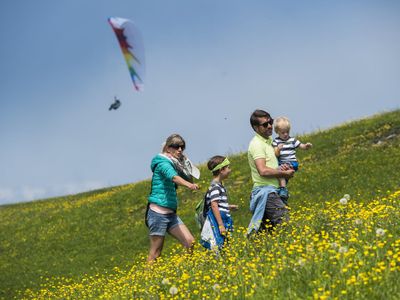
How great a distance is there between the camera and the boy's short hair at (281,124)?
35.3 ft

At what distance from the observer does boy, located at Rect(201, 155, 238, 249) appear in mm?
10086

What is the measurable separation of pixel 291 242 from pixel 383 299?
8.68ft

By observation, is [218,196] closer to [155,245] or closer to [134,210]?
[155,245]

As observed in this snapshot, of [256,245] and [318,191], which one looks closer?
[256,245]

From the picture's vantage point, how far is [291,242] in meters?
8.66

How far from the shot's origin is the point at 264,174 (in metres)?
9.67

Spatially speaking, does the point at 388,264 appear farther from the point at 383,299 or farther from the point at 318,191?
the point at 318,191

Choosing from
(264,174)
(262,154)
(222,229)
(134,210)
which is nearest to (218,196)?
(222,229)

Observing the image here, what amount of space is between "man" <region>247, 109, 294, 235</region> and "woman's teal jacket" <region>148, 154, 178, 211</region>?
157 centimetres

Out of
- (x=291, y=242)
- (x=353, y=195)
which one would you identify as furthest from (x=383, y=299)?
(x=353, y=195)

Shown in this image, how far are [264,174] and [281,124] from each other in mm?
1424

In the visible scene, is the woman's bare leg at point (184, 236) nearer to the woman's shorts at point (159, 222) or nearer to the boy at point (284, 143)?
the woman's shorts at point (159, 222)

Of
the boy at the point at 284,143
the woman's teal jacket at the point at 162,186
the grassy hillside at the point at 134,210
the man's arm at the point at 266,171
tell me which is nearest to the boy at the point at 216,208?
the man's arm at the point at 266,171

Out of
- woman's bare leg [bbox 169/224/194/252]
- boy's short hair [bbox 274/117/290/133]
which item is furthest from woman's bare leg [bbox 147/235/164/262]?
boy's short hair [bbox 274/117/290/133]
